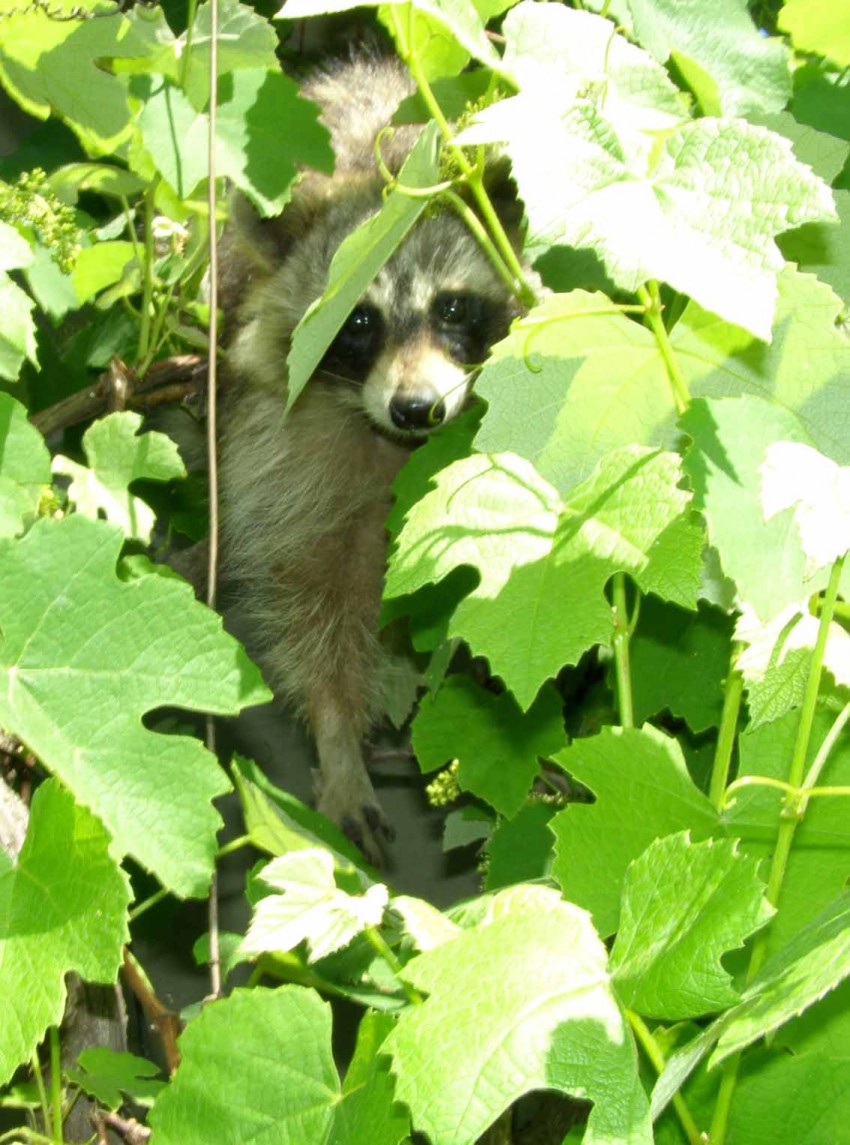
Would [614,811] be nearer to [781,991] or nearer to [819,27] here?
[781,991]

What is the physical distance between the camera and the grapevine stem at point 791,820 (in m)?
0.91

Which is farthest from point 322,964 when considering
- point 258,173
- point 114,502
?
point 258,173

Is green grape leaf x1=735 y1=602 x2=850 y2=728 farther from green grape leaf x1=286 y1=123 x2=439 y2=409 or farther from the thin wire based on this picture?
the thin wire

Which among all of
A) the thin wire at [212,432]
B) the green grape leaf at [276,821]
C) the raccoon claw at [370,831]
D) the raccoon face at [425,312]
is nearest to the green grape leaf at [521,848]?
the green grape leaf at [276,821]

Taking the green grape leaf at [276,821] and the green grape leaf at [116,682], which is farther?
the green grape leaf at [276,821]

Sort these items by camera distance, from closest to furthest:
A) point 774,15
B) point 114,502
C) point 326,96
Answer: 1. point 114,502
2. point 774,15
3. point 326,96

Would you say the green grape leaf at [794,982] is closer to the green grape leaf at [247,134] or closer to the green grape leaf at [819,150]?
the green grape leaf at [819,150]

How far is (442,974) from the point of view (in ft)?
2.79

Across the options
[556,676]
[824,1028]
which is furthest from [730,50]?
[824,1028]

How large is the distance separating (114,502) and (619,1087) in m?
0.82

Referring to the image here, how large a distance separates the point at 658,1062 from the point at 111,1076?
2.00ft

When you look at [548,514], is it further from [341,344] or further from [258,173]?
[341,344]

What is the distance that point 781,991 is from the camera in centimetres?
78

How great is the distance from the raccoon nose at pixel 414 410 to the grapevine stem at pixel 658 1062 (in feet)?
3.93
